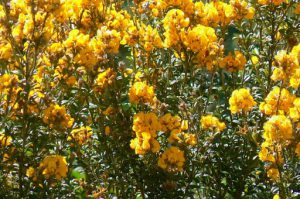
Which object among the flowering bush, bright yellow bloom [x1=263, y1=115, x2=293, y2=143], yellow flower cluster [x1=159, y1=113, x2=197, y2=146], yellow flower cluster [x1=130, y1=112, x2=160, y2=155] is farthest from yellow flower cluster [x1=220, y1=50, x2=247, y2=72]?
bright yellow bloom [x1=263, y1=115, x2=293, y2=143]

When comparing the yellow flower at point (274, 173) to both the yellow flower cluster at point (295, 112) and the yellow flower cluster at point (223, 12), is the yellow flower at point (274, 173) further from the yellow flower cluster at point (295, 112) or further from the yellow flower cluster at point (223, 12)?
the yellow flower cluster at point (223, 12)

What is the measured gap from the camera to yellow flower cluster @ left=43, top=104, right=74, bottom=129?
3463 mm

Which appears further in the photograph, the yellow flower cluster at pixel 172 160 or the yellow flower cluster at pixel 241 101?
the yellow flower cluster at pixel 241 101

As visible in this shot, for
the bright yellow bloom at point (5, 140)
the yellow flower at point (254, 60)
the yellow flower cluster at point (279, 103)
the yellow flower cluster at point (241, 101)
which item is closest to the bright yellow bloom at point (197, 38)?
the yellow flower cluster at point (241, 101)

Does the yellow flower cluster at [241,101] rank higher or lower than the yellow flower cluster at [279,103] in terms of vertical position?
higher

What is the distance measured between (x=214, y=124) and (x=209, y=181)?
0.57m

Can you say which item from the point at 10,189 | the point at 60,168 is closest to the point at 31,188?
the point at 10,189

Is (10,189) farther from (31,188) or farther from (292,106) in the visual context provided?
(292,106)

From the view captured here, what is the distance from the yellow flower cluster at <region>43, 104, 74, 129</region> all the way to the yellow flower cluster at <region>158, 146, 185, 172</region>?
0.60 m

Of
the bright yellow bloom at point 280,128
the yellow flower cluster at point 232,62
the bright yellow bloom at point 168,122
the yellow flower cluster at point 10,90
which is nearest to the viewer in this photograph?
the bright yellow bloom at point 280,128

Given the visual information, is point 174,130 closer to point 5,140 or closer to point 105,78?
point 105,78

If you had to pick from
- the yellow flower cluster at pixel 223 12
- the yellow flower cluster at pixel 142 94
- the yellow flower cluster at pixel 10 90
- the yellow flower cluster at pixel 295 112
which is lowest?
the yellow flower cluster at pixel 295 112

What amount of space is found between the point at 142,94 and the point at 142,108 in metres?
0.10

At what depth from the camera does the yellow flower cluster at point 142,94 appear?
3535 millimetres
